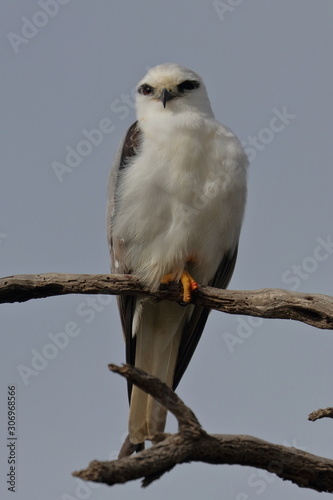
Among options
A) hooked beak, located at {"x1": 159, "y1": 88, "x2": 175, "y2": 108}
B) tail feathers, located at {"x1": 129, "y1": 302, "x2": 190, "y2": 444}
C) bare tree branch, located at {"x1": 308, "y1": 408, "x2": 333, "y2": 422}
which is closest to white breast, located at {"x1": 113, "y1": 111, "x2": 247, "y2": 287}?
hooked beak, located at {"x1": 159, "y1": 88, "x2": 175, "y2": 108}

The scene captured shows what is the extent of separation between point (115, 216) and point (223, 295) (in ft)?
4.35

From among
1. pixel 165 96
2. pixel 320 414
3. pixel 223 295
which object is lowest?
pixel 320 414

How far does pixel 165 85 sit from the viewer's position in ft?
24.2

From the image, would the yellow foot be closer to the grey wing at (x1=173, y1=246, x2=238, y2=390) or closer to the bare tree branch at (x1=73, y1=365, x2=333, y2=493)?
the grey wing at (x1=173, y1=246, x2=238, y2=390)

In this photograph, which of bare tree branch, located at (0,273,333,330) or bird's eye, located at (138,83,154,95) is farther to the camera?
bird's eye, located at (138,83,154,95)

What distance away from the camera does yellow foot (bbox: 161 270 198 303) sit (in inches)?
250

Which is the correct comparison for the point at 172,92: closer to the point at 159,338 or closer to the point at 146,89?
the point at 146,89

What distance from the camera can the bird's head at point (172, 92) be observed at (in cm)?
727

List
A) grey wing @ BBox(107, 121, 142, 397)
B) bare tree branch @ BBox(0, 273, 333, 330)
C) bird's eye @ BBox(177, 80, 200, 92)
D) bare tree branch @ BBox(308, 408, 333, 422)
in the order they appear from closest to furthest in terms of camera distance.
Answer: bare tree branch @ BBox(308, 408, 333, 422) < bare tree branch @ BBox(0, 273, 333, 330) < grey wing @ BBox(107, 121, 142, 397) < bird's eye @ BBox(177, 80, 200, 92)

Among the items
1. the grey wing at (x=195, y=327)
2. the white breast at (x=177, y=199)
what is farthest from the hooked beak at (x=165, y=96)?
the grey wing at (x=195, y=327)

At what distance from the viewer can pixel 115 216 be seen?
671 cm

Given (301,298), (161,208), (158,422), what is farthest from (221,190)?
(158,422)

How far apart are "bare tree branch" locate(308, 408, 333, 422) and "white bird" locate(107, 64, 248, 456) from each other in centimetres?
166

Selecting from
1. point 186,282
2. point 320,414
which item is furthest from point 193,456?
point 186,282
